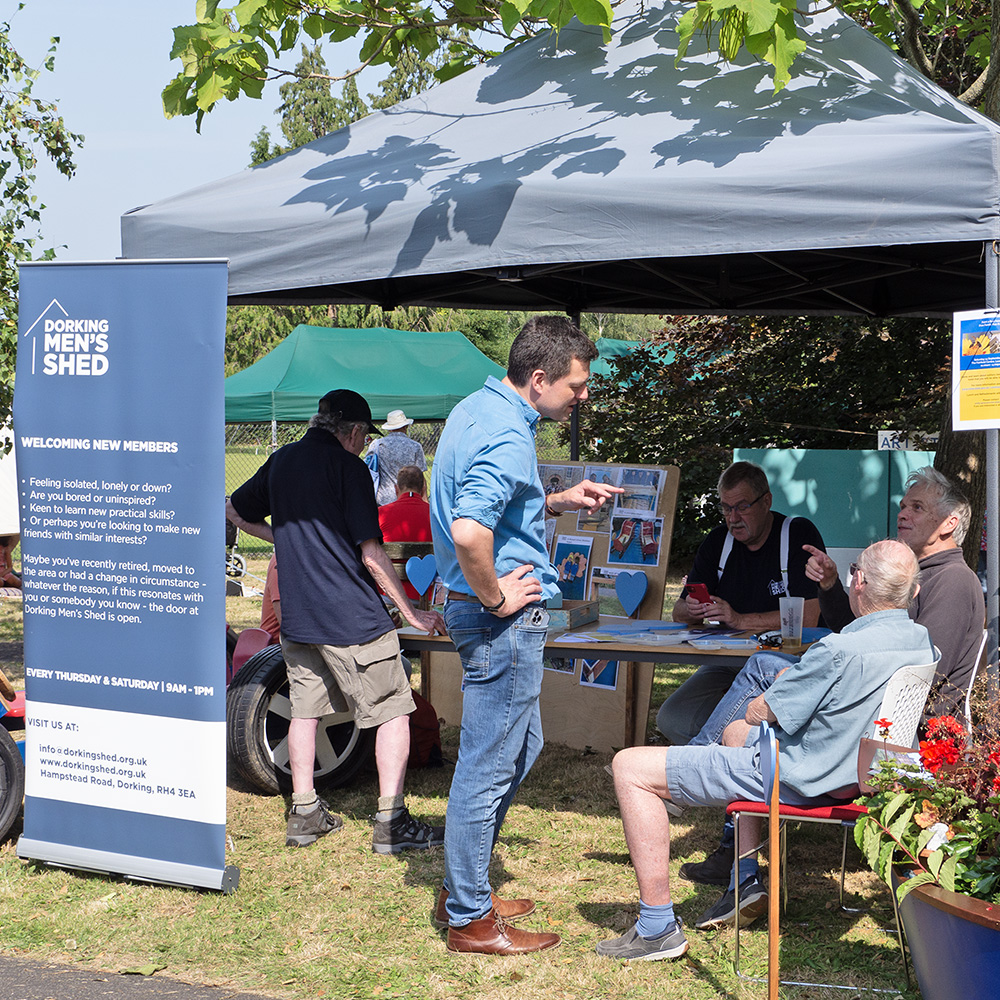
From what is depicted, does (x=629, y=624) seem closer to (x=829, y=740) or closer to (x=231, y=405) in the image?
(x=829, y=740)

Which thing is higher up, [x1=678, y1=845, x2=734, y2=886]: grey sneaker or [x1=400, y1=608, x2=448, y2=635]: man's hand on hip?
[x1=400, y1=608, x2=448, y2=635]: man's hand on hip

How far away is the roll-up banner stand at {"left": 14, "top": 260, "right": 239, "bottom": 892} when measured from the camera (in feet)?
12.2

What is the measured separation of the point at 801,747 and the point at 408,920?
1415 mm

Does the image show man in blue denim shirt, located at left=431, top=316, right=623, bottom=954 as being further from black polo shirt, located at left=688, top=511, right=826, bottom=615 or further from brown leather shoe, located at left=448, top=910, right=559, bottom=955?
black polo shirt, located at left=688, top=511, right=826, bottom=615

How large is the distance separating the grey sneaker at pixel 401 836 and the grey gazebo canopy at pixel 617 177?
6.68ft

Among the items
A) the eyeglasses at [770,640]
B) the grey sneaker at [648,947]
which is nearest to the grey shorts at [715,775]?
the grey sneaker at [648,947]

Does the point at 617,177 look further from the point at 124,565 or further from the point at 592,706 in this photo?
the point at 592,706

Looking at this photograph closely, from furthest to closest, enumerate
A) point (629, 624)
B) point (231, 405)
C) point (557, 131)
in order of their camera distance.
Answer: point (231, 405) < point (629, 624) < point (557, 131)

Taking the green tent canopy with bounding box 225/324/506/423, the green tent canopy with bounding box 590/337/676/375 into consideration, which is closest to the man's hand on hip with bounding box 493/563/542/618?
the green tent canopy with bounding box 590/337/676/375

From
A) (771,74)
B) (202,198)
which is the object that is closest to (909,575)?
(771,74)

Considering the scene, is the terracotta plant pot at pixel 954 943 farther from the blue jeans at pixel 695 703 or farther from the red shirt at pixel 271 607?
the red shirt at pixel 271 607

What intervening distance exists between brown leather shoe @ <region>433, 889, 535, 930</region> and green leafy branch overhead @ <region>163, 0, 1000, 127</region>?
2.77m

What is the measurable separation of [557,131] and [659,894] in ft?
9.03

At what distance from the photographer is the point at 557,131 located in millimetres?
4305
